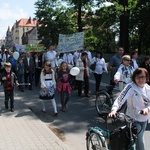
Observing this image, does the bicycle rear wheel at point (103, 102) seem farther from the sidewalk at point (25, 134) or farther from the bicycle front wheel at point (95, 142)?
the bicycle front wheel at point (95, 142)

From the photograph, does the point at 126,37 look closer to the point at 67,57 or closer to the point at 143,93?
the point at 67,57

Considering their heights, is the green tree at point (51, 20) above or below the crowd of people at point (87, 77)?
above

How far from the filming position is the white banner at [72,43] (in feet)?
52.8

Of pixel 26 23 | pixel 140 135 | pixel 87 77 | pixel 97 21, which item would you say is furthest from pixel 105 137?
pixel 26 23

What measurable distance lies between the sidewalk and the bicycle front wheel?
873 mm

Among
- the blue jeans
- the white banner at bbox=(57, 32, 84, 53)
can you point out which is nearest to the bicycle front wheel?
the blue jeans

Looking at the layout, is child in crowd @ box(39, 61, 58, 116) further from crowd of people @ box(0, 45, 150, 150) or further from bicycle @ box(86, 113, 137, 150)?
bicycle @ box(86, 113, 137, 150)

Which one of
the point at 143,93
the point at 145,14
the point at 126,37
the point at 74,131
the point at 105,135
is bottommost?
the point at 74,131

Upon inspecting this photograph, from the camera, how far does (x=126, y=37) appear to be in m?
27.1

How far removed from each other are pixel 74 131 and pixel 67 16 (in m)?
42.8

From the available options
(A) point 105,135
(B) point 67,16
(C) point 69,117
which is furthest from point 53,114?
(B) point 67,16

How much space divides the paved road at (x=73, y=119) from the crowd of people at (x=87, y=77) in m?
0.30

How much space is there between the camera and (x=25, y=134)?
20.7 ft

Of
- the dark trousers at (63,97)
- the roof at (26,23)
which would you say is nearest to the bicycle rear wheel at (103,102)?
the dark trousers at (63,97)
